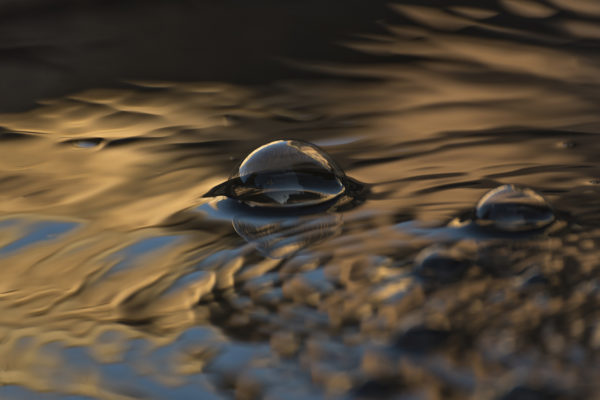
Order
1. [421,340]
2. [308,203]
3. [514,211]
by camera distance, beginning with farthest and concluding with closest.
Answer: [308,203] → [514,211] → [421,340]

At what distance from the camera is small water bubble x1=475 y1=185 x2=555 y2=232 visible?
136 cm

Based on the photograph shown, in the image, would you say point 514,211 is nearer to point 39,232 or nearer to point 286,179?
point 286,179

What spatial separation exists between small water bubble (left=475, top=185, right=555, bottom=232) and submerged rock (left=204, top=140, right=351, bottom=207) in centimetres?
29

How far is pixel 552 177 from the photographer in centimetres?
159

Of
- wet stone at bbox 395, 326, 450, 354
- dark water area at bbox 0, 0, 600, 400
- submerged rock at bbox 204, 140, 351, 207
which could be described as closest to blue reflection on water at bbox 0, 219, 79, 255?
dark water area at bbox 0, 0, 600, 400

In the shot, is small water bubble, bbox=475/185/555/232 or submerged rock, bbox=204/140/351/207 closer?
small water bubble, bbox=475/185/555/232

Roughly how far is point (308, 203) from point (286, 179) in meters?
0.07

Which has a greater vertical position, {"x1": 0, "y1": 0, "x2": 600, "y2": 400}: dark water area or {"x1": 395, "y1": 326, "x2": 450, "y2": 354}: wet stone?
{"x1": 0, "y1": 0, "x2": 600, "y2": 400}: dark water area

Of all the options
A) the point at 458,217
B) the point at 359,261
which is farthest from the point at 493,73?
the point at 359,261

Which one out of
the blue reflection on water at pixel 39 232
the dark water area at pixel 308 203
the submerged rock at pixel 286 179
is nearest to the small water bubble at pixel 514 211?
the dark water area at pixel 308 203

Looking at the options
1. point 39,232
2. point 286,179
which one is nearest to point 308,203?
point 286,179

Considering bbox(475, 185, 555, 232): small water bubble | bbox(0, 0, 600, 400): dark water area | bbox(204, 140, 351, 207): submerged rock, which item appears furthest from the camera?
bbox(204, 140, 351, 207): submerged rock

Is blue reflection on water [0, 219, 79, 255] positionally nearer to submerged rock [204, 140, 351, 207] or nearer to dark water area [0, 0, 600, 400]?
dark water area [0, 0, 600, 400]

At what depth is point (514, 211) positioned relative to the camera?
137 cm
